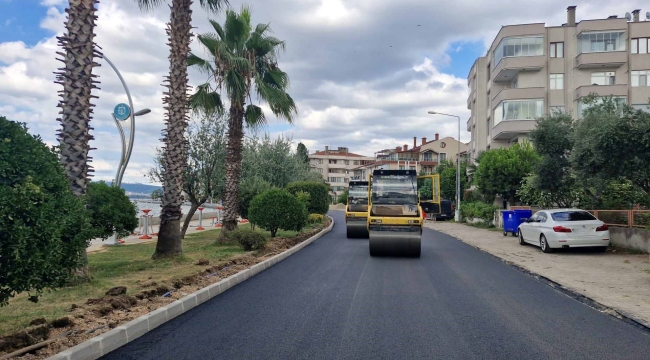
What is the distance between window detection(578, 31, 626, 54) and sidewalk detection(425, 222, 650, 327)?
29.2 m

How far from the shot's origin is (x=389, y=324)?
7.03 meters

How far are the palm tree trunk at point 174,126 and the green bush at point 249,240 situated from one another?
2.68 meters

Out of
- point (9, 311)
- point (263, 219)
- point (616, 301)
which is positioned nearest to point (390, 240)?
point (263, 219)

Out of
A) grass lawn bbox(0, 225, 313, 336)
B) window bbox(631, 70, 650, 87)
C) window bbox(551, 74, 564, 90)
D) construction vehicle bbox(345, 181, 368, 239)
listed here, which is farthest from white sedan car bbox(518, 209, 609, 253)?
window bbox(631, 70, 650, 87)

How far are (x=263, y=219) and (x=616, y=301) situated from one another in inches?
498

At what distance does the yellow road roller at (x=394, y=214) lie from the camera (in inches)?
607

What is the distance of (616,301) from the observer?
902cm

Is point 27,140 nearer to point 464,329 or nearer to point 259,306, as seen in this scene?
point 259,306

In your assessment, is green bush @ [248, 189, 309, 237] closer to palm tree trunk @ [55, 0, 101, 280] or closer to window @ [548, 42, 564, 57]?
palm tree trunk @ [55, 0, 101, 280]

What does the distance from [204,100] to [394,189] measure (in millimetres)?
7313

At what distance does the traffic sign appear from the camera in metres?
19.2

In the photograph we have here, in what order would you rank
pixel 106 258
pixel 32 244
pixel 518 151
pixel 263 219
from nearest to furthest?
1. pixel 32 244
2. pixel 106 258
3. pixel 263 219
4. pixel 518 151

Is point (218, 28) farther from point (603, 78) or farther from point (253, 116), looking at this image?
point (603, 78)

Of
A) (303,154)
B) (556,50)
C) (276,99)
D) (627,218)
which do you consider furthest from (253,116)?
(303,154)
